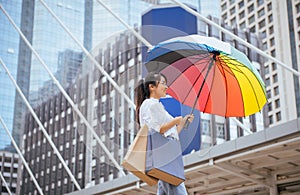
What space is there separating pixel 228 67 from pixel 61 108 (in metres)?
62.2

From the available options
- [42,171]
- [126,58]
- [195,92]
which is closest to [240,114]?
[195,92]

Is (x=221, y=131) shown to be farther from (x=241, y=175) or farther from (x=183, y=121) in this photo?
(x=183, y=121)

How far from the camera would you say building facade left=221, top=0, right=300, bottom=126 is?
61.9 meters

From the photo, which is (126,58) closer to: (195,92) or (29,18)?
(195,92)

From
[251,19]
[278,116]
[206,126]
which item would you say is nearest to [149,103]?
[206,126]

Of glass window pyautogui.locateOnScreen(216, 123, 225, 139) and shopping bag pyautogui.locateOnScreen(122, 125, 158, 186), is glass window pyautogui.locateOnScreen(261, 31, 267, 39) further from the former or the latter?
shopping bag pyautogui.locateOnScreen(122, 125, 158, 186)

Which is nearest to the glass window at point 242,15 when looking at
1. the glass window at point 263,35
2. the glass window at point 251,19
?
the glass window at point 251,19

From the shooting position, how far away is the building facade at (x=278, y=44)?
6191 centimetres

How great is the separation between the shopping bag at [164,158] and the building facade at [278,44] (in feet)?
189

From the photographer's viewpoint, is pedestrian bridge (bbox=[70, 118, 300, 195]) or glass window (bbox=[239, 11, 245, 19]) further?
glass window (bbox=[239, 11, 245, 19])

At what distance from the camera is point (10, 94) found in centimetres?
4341

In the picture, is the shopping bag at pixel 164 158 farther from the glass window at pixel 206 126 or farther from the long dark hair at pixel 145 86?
the glass window at pixel 206 126

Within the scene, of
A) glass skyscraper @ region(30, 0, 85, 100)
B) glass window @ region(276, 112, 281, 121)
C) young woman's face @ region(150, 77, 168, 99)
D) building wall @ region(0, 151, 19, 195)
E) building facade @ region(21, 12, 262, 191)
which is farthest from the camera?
glass window @ region(276, 112, 281, 121)

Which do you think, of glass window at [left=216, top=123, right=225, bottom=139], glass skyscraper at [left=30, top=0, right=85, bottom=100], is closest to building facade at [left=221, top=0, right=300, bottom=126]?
glass window at [left=216, top=123, right=225, bottom=139]
